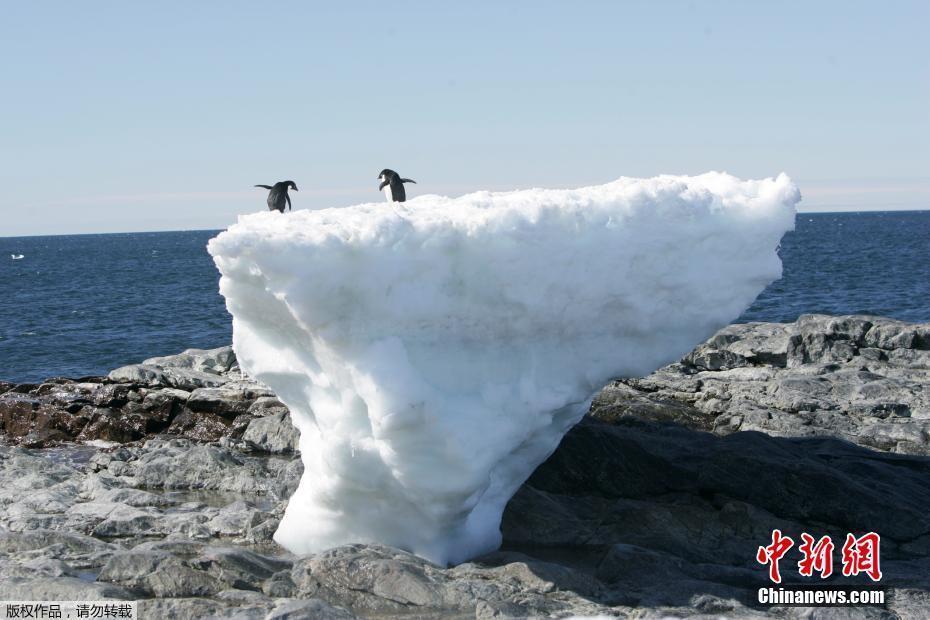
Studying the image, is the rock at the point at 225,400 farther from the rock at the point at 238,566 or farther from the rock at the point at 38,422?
the rock at the point at 238,566

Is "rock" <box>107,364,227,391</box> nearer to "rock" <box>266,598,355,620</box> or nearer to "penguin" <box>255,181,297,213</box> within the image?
"penguin" <box>255,181,297,213</box>

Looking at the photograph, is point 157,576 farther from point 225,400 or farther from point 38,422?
point 38,422

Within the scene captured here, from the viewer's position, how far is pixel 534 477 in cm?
1188

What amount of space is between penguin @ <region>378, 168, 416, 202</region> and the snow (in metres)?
7.00


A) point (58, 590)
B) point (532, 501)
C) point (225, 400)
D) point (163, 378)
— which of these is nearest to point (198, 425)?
point (225, 400)

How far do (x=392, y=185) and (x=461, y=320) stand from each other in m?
8.58

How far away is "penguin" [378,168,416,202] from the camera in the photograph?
56.7 ft

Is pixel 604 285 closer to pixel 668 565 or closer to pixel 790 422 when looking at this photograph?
pixel 668 565

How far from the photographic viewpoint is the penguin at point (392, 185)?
1730 cm

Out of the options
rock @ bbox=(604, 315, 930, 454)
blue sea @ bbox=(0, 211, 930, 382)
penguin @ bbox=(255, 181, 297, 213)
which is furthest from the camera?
blue sea @ bbox=(0, 211, 930, 382)

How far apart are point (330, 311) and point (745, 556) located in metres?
4.80

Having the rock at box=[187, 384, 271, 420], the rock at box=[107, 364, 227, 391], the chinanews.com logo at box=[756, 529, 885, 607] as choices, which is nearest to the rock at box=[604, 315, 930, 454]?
the chinanews.com logo at box=[756, 529, 885, 607]

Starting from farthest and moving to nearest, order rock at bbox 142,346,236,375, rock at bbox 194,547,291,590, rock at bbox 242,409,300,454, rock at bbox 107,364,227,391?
1. rock at bbox 142,346,236,375
2. rock at bbox 107,364,227,391
3. rock at bbox 242,409,300,454
4. rock at bbox 194,547,291,590

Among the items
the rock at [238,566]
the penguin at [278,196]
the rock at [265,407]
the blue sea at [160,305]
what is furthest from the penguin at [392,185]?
the blue sea at [160,305]
